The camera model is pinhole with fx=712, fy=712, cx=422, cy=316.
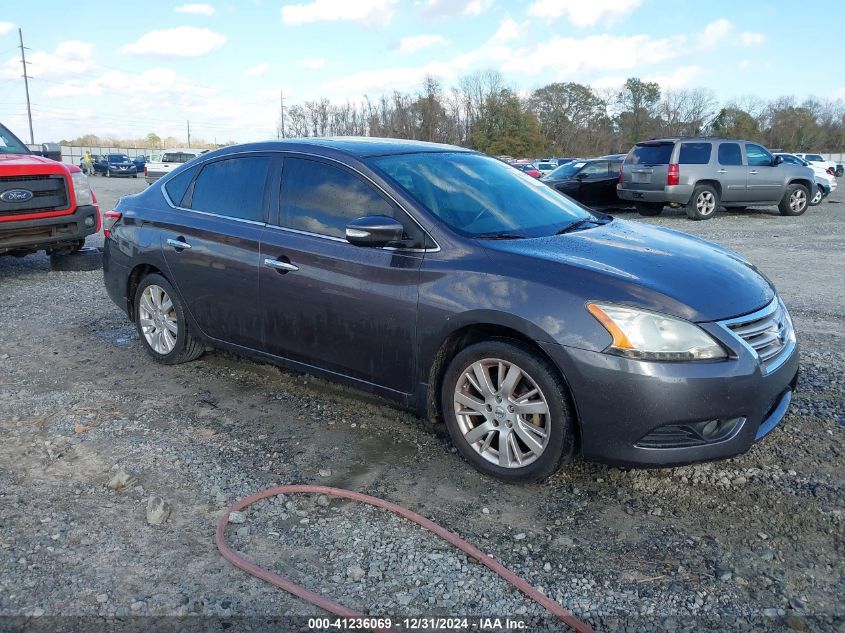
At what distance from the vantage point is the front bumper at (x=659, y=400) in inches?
124

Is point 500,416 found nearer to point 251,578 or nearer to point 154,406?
point 251,578

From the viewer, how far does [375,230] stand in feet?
12.3

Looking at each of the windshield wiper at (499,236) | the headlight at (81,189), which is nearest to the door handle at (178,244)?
the windshield wiper at (499,236)

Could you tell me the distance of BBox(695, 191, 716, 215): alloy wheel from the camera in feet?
53.7

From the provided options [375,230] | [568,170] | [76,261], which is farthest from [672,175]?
[375,230]

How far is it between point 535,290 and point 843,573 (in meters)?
1.72

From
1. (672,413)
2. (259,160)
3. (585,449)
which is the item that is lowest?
(585,449)

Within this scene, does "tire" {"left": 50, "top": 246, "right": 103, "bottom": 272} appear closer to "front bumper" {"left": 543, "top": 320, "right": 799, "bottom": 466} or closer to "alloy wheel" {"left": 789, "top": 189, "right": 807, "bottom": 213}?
"front bumper" {"left": 543, "top": 320, "right": 799, "bottom": 466}

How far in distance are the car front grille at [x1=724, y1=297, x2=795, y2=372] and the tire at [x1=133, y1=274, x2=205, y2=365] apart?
377cm

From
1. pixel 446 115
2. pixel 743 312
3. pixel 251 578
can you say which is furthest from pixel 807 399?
pixel 446 115

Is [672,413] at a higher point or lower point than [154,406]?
higher

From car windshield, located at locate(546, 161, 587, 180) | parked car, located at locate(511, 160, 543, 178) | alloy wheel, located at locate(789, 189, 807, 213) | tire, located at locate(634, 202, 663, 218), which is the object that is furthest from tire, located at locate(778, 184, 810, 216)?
parked car, located at locate(511, 160, 543, 178)

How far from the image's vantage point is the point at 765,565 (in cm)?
291

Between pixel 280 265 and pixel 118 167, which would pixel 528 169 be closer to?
pixel 280 265
